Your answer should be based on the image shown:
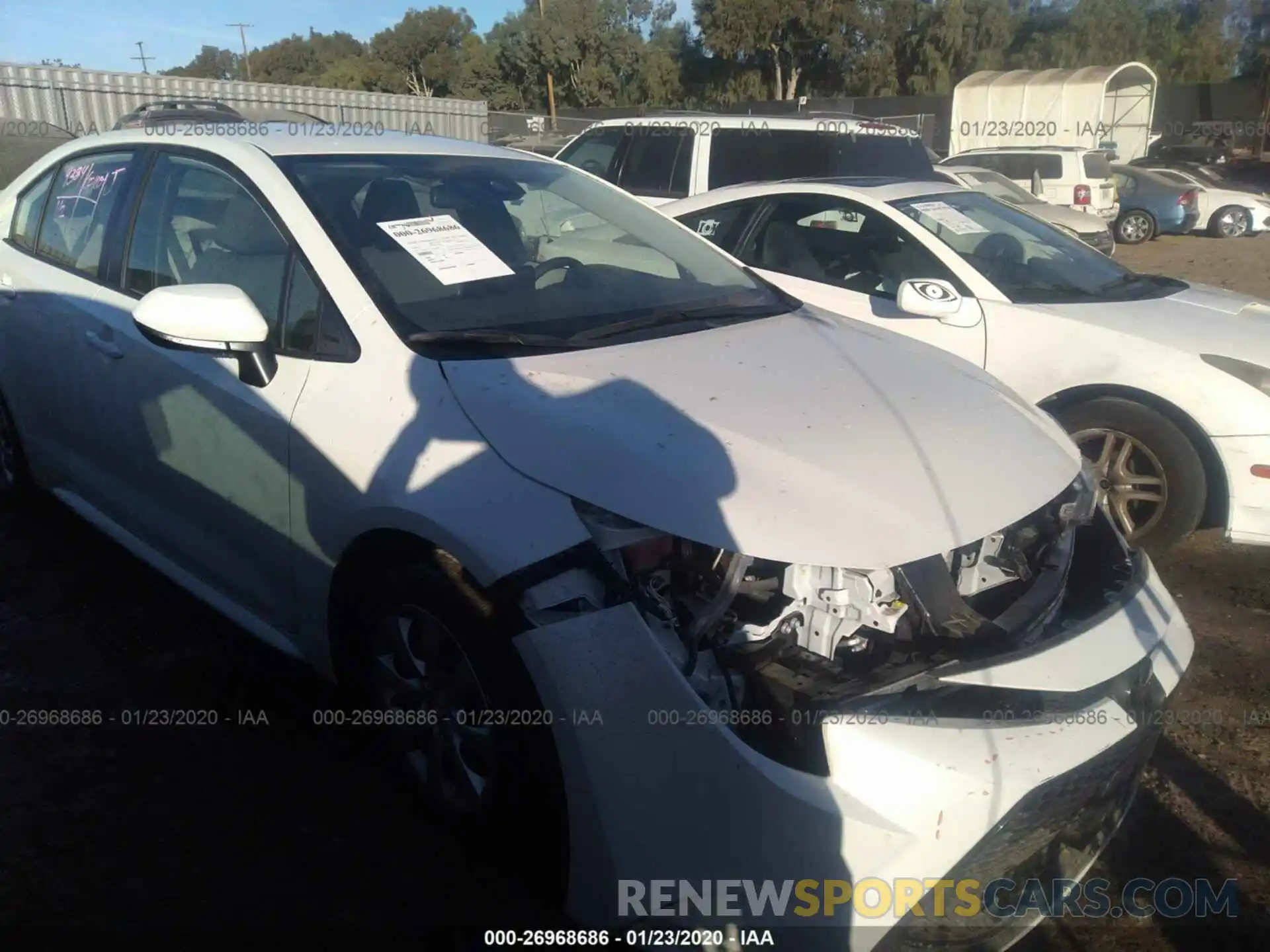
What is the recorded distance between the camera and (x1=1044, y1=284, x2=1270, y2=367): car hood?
4.30 m

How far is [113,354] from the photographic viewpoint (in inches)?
131

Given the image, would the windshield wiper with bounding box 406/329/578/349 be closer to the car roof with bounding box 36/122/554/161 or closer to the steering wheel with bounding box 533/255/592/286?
the steering wheel with bounding box 533/255/592/286

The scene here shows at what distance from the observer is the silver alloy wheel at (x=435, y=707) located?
2.34 m

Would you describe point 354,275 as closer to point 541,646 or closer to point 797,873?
point 541,646

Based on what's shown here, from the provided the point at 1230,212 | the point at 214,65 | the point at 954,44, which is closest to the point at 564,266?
the point at 1230,212

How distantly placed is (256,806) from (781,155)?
22.1ft

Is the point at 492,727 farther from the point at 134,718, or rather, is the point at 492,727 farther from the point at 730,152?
the point at 730,152

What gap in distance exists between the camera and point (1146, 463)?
14.5 feet

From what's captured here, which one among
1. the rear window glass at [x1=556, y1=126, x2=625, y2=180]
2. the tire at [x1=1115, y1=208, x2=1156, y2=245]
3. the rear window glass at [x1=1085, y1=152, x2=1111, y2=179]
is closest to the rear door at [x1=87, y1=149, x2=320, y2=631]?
the rear window glass at [x1=556, y1=126, x2=625, y2=180]

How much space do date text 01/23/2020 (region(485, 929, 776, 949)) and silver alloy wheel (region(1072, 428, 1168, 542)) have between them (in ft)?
10.2

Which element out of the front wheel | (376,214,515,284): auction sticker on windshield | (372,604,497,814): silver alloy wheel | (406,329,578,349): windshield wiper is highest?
(376,214,515,284): auction sticker on windshield

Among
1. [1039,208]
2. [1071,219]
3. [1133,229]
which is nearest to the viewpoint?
[1071,219]

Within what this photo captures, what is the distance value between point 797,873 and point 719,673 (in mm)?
400

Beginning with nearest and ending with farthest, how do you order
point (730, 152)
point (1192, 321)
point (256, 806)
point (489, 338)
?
point (489, 338) → point (256, 806) → point (1192, 321) → point (730, 152)
